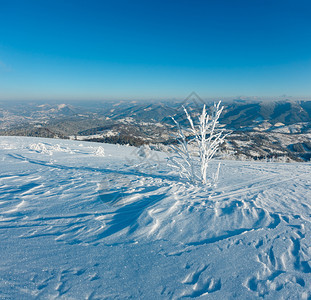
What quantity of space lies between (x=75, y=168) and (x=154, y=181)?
481 centimetres

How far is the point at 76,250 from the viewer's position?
11.3 feet

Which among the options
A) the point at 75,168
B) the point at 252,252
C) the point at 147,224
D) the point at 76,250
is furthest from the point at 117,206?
the point at 75,168

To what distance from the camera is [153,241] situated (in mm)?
3738

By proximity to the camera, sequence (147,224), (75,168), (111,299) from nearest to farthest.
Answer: (111,299) < (147,224) < (75,168)

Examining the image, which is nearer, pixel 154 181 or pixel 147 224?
pixel 147 224

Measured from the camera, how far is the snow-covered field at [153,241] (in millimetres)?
2686

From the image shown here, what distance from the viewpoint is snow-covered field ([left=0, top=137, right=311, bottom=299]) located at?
2686 millimetres

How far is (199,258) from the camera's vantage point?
3238 millimetres

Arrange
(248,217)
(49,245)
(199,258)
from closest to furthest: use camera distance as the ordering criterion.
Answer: (199,258) → (49,245) → (248,217)

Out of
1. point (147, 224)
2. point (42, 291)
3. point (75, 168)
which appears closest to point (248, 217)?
point (147, 224)

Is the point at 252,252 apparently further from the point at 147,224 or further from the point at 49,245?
the point at 49,245

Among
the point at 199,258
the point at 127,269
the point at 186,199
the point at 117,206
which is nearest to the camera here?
the point at 127,269

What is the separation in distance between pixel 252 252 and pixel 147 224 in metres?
2.30

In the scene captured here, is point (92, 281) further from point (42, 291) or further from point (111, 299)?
point (42, 291)
